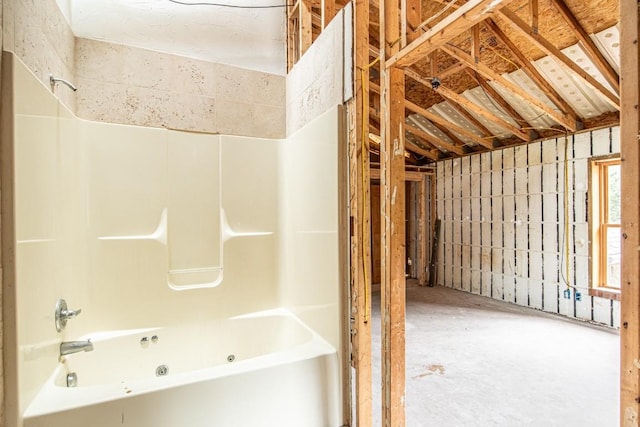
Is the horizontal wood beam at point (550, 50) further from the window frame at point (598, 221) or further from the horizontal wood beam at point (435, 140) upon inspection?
the horizontal wood beam at point (435, 140)

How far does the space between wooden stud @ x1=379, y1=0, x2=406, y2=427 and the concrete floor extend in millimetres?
803

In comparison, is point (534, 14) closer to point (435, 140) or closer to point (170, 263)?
point (435, 140)

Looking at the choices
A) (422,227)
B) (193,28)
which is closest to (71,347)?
(193,28)

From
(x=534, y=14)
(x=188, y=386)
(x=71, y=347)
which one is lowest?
(x=188, y=386)

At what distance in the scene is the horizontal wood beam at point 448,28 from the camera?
1.20 m

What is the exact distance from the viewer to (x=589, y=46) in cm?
313

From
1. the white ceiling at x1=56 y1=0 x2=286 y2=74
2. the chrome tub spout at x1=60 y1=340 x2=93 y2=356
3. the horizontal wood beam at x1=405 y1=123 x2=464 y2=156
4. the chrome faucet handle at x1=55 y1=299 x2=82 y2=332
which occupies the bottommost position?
the chrome tub spout at x1=60 y1=340 x2=93 y2=356

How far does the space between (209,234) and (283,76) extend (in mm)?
1651

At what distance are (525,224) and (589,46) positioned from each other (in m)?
2.76

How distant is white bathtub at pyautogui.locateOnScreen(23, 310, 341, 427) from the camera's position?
4.78 ft

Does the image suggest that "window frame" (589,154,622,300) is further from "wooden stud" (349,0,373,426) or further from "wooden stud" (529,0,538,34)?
"wooden stud" (349,0,373,426)

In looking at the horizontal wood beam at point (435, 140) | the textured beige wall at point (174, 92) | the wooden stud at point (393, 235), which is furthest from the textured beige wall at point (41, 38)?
the horizontal wood beam at point (435, 140)

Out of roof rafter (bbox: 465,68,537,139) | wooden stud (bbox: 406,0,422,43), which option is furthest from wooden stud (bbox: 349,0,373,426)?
roof rafter (bbox: 465,68,537,139)

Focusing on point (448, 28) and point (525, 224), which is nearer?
point (448, 28)
